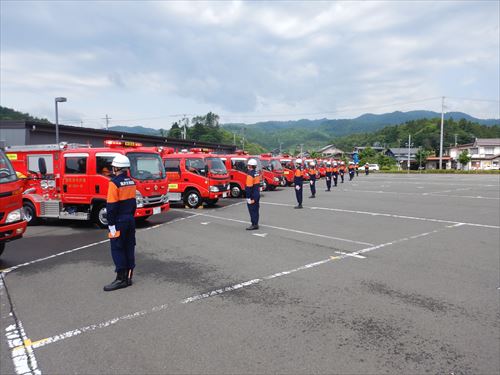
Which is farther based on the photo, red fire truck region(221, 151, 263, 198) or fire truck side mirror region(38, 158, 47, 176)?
red fire truck region(221, 151, 263, 198)

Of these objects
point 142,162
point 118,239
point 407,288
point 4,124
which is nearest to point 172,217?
point 142,162

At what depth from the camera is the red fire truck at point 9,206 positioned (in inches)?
252

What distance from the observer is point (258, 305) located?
4773 mm

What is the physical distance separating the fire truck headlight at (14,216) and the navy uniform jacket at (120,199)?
8.16ft

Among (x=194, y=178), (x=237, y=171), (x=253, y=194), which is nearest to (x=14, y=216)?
(x=253, y=194)

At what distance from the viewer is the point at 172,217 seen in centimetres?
1243

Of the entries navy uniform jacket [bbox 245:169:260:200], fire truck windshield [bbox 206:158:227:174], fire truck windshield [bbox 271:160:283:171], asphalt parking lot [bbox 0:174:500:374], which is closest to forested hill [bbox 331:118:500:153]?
fire truck windshield [bbox 271:160:283:171]

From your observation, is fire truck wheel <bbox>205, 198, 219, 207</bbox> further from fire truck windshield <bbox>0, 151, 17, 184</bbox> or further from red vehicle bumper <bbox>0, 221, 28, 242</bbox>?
red vehicle bumper <bbox>0, 221, 28, 242</bbox>

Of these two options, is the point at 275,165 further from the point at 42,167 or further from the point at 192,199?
the point at 42,167

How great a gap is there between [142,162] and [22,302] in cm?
574

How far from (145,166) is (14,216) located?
410 centimetres

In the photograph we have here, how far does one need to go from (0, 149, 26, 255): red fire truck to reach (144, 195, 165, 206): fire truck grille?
11.3ft

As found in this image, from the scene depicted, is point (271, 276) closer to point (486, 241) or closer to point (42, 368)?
point (42, 368)

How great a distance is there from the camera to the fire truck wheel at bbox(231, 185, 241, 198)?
19.0 m
